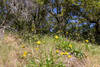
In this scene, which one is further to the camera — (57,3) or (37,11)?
(57,3)

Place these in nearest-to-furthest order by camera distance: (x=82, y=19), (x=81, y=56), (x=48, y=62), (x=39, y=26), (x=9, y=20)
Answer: (x=48, y=62) < (x=81, y=56) < (x=9, y=20) < (x=39, y=26) < (x=82, y=19)

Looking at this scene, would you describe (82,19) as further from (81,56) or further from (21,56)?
(21,56)

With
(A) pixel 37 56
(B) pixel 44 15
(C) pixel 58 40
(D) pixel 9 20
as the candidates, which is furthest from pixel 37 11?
(A) pixel 37 56

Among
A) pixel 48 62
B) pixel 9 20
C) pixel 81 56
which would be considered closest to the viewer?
pixel 48 62

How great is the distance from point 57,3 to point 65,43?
4687mm

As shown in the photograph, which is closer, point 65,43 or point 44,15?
point 65,43

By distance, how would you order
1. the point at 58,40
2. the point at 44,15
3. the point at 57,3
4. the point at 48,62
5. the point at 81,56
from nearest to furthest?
the point at 48,62 < the point at 81,56 < the point at 58,40 < the point at 44,15 < the point at 57,3

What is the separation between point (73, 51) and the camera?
2814 millimetres

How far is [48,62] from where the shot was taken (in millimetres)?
1884

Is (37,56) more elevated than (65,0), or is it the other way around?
(65,0)

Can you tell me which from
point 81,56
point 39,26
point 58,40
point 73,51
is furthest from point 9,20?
point 81,56

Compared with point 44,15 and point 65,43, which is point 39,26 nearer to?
point 44,15

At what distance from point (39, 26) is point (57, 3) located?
247 cm

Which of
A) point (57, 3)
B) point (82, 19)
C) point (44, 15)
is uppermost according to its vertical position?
point (57, 3)
